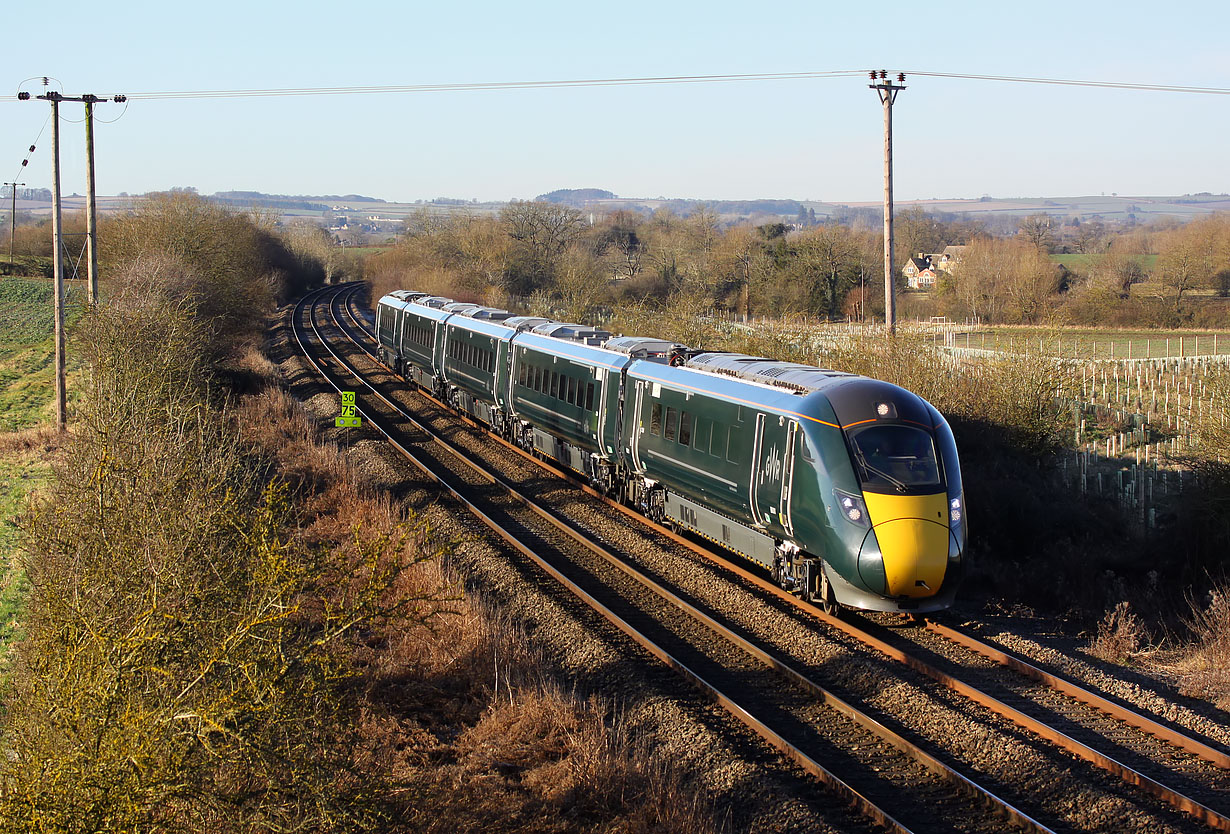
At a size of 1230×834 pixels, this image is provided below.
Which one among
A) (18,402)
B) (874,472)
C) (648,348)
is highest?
(648,348)

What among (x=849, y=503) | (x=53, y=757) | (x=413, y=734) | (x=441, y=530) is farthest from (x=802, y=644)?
(x=53, y=757)

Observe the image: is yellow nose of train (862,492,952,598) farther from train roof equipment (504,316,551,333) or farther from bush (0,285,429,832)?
train roof equipment (504,316,551,333)

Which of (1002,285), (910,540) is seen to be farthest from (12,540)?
(1002,285)

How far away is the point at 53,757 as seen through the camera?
5246 millimetres

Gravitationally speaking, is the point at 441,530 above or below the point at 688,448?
below

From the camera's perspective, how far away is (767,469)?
12.8 meters

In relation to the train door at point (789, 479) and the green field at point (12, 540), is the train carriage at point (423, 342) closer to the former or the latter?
the green field at point (12, 540)

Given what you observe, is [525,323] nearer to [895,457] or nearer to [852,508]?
[895,457]

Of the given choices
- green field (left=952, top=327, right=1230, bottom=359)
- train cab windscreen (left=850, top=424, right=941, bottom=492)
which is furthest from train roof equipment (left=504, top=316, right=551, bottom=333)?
green field (left=952, top=327, right=1230, bottom=359)

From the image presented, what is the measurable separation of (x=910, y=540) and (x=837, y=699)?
2217 mm

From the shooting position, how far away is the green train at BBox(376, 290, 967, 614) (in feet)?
37.0

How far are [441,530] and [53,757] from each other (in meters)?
11.3

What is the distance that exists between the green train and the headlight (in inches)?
0.5

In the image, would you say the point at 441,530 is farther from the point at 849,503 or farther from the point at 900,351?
the point at 900,351
